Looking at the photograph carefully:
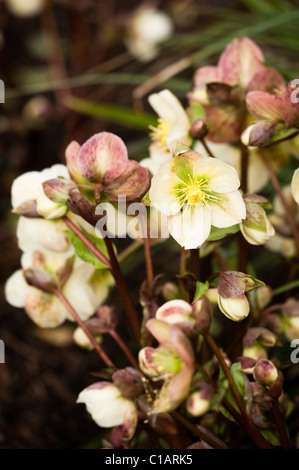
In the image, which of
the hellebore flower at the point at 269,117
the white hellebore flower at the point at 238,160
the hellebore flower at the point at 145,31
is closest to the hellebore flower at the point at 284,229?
the white hellebore flower at the point at 238,160

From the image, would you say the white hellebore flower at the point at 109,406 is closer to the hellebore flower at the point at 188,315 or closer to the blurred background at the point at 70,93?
the hellebore flower at the point at 188,315

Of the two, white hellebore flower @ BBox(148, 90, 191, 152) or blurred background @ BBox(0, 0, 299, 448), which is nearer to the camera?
white hellebore flower @ BBox(148, 90, 191, 152)

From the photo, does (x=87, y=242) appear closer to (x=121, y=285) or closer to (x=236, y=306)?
(x=121, y=285)

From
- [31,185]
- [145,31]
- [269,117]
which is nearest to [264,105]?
[269,117]

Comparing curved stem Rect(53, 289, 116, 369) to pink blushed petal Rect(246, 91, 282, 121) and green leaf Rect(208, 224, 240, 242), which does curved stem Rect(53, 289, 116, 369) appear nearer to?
green leaf Rect(208, 224, 240, 242)

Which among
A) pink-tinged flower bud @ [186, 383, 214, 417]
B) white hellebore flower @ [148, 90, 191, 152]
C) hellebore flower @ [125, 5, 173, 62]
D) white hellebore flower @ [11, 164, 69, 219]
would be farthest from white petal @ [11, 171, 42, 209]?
hellebore flower @ [125, 5, 173, 62]

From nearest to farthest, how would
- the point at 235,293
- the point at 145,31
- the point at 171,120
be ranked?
the point at 235,293
the point at 171,120
the point at 145,31
